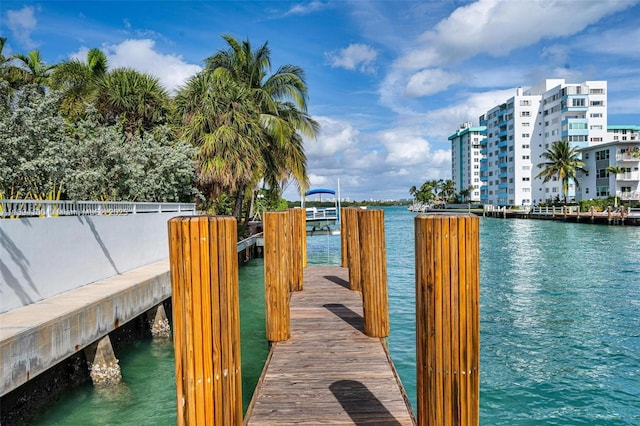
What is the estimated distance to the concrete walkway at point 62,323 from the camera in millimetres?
5270

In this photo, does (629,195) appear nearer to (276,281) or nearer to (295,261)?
(295,261)

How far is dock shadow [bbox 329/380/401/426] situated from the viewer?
403cm

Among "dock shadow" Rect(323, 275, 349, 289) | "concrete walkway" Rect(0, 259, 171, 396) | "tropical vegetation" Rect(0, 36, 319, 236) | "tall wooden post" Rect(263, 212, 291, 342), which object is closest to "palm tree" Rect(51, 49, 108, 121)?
"tropical vegetation" Rect(0, 36, 319, 236)

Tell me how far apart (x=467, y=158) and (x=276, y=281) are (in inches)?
5013

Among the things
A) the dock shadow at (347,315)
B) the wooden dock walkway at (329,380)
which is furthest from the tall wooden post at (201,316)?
the dock shadow at (347,315)

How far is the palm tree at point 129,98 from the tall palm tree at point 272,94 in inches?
174

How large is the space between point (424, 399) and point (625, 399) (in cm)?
735

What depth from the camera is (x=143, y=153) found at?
16.4 metres

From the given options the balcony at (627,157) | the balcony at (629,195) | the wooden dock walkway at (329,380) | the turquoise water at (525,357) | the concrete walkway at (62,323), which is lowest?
the turquoise water at (525,357)

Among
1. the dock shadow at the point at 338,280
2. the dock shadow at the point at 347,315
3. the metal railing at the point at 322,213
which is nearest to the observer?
the dock shadow at the point at 347,315

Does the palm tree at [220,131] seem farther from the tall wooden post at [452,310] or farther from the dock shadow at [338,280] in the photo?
the tall wooden post at [452,310]

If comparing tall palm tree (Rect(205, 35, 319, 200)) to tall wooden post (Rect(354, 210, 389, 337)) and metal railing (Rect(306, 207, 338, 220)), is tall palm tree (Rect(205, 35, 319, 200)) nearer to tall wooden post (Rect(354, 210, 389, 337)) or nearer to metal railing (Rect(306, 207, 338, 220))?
metal railing (Rect(306, 207, 338, 220))

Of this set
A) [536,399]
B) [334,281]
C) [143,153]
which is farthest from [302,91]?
[536,399]

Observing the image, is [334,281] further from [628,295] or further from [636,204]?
[636,204]
